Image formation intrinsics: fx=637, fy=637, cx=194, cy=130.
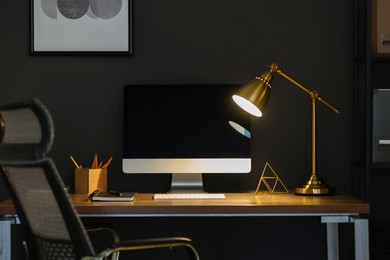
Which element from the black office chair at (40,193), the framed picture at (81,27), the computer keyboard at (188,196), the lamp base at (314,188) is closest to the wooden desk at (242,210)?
the computer keyboard at (188,196)

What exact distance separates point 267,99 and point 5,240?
3.71 ft

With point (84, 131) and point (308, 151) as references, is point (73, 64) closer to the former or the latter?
point (84, 131)

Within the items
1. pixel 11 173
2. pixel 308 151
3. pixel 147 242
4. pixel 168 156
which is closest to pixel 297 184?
pixel 308 151

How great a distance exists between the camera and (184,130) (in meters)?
2.69

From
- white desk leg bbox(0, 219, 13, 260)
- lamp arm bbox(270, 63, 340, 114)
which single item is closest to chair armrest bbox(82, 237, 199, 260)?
white desk leg bbox(0, 219, 13, 260)

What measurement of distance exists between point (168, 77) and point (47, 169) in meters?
1.38

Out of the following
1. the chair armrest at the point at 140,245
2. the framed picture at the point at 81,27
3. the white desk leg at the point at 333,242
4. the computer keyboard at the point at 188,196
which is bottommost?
the white desk leg at the point at 333,242

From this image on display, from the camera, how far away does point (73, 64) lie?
9.45 ft

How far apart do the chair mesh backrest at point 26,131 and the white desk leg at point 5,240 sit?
2.06 ft

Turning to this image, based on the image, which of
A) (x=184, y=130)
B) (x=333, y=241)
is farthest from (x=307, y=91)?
(x=333, y=241)

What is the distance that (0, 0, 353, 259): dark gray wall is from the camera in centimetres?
288

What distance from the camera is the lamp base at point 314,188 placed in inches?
102

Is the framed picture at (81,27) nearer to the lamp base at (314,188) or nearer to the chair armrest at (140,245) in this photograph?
the lamp base at (314,188)

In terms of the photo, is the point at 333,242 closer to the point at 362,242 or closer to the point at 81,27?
the point at 362,242
